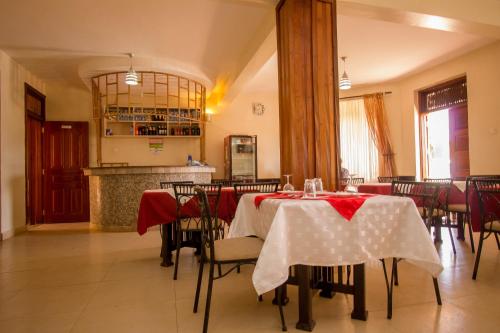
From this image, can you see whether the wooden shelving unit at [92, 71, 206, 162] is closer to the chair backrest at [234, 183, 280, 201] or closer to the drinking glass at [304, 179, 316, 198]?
the chair backrest at [234, 183, 280, 201]

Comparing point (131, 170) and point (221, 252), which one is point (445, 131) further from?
point (221, 252)

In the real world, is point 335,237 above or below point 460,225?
above

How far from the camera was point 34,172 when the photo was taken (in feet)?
22.9

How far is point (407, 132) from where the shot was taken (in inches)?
298

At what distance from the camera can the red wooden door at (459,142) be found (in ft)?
20.7

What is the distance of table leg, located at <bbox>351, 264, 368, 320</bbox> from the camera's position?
2.14 metres

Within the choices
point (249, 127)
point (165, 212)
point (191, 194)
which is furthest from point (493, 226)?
point (249, 127)

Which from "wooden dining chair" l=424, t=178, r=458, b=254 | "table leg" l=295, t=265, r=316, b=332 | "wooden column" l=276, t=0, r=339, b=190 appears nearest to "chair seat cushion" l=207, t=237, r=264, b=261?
"table leg" l=295, t=265, r=316, b=332

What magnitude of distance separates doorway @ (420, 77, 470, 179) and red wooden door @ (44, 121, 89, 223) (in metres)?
7.88

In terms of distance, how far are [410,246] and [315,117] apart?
175 cm

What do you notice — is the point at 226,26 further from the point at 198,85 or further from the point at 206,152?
the point at 206,152

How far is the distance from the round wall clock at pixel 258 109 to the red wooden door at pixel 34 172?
201 inches

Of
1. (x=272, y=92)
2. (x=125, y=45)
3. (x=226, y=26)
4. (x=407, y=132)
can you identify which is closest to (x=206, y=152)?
(x=272, y=92)

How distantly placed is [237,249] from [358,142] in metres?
6.69
